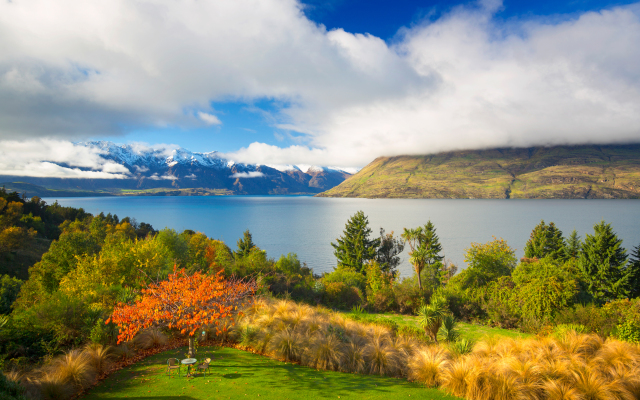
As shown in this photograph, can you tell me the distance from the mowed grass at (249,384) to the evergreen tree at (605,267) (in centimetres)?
4477

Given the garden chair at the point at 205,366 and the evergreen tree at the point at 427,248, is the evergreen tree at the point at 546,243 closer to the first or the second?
the evergreen tree at the point at 427,248

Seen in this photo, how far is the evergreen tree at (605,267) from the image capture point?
38.9 metres

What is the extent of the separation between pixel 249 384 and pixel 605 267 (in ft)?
166

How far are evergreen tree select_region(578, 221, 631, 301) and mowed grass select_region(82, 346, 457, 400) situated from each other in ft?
147

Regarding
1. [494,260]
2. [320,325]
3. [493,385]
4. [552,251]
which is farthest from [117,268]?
[552,251]

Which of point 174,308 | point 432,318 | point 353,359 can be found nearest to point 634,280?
point 432,318

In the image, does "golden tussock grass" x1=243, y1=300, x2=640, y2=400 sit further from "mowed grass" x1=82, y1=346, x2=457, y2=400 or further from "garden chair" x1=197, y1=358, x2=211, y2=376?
"garden chair" x1=197, y1=358, x2=211, y2=376

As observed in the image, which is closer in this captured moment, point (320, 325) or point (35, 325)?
point (35, 325)

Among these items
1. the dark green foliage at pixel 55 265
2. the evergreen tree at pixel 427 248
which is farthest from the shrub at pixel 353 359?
the evergreen tree at pixel 427 248

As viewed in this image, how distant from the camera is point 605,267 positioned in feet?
130

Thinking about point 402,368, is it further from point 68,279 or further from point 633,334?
point 68,279

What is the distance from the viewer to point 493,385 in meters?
8.12

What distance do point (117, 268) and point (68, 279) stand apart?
3.27 m

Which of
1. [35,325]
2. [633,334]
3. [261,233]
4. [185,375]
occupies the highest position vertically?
[35,325]
